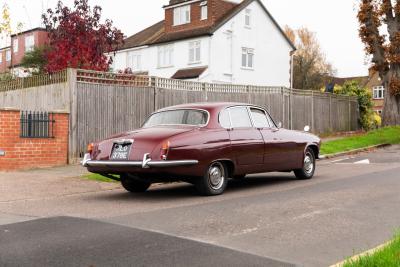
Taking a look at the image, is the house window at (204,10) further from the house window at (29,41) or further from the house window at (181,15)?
the house window at (29,41)

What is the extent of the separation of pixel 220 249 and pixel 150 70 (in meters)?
35.9

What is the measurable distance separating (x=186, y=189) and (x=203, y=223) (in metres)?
3.81

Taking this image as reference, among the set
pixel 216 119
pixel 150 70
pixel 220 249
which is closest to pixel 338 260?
pixel 220 249

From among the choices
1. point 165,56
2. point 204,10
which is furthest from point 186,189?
point 165,56

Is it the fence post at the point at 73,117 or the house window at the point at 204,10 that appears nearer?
the fence post at the point at 73,117

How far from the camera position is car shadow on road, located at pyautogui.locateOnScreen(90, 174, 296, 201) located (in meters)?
9.47

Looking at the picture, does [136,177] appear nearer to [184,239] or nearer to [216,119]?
[216,119]

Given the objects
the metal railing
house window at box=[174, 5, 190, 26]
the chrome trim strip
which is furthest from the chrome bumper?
house window at box=[174, 5, 190, 26]

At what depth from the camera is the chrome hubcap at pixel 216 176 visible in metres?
9.28

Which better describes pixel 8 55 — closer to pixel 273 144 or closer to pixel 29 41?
pixel 29 41

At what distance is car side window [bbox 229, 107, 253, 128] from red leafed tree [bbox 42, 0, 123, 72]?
1247 cm

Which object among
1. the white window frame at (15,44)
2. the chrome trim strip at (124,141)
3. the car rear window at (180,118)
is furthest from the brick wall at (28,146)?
the white window frame at (15,44)

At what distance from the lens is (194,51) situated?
36688 millimetres

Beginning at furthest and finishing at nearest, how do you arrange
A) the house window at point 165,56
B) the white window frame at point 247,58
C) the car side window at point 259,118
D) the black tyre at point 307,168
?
the house window at point 165,56
the white window frame at point 247,58
the black tyre at point 307,168
the car side window at point 259,118
